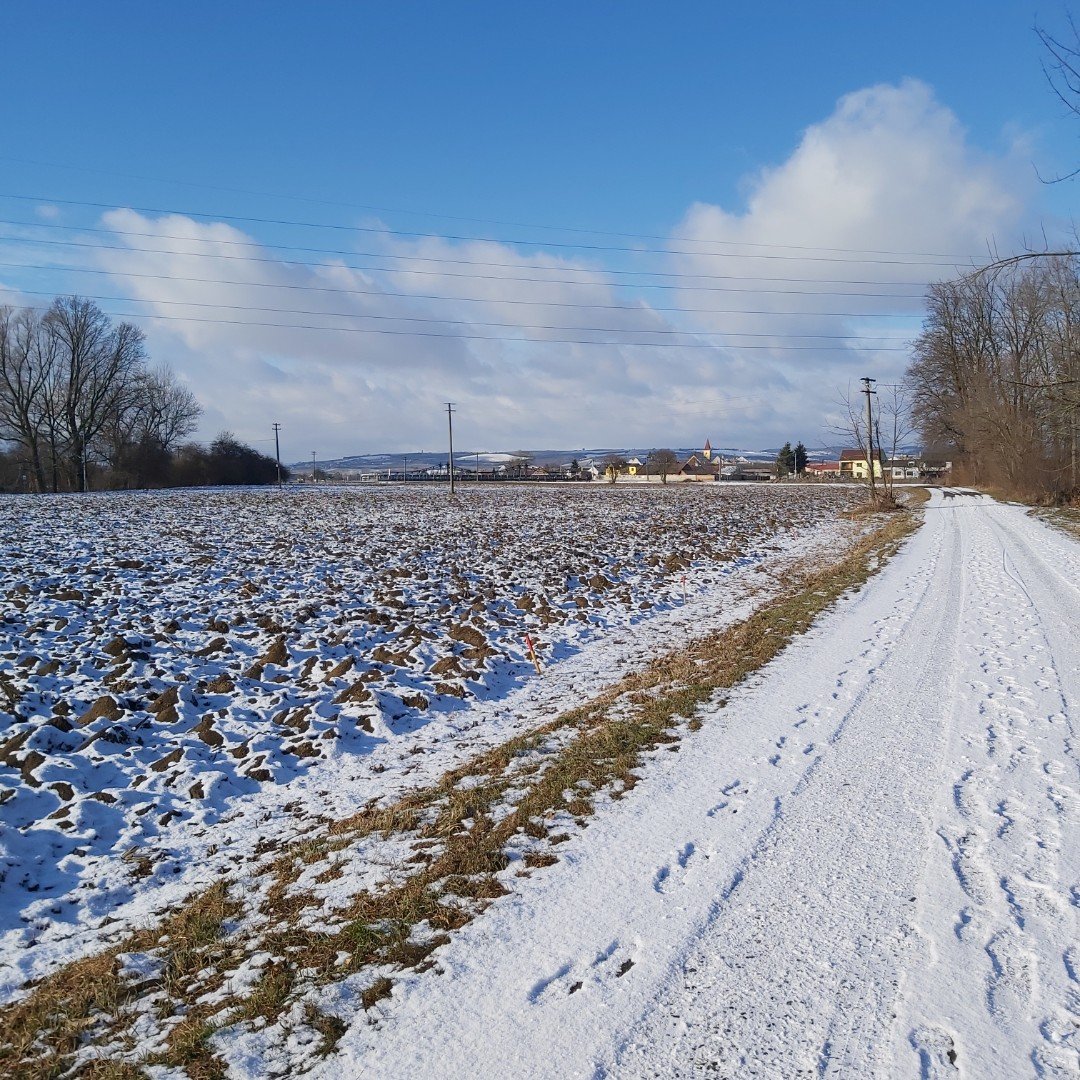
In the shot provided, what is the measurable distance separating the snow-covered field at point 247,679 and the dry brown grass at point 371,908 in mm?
476

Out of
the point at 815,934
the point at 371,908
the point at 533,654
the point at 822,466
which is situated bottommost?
the point at 371,908

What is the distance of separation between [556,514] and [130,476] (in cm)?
5049

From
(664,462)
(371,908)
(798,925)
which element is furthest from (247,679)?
(664,462)

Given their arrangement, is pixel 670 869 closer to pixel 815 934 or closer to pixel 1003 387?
pixel 815 934

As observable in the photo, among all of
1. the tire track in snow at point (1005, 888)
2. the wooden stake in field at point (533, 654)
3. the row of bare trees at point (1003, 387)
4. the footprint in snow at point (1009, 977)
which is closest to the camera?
the tire track in snow at point (1005, 888)

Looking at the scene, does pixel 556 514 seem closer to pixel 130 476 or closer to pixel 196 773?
pixel 196 773

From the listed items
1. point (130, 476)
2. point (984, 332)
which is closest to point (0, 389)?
point (130, 476)

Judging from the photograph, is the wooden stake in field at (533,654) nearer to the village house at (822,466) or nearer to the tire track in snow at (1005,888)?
the tire track in snow at (1005,888)

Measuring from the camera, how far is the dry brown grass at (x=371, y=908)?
3424 millimetres

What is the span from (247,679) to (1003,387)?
47.7m

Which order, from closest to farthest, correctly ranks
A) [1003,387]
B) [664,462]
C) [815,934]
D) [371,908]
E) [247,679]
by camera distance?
[815,934] < [371,908] < [247,679] < [1003,387] < [664,462]

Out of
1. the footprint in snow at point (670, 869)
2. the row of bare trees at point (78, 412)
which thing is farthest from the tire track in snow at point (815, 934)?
the row of bare trees at point (78, 412)

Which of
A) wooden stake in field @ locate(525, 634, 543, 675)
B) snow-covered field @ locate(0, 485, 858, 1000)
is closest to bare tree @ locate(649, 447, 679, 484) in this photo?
snow-covered field @ locate(0, 485, 858, 1000)

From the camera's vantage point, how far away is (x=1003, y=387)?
43781 millimetres
